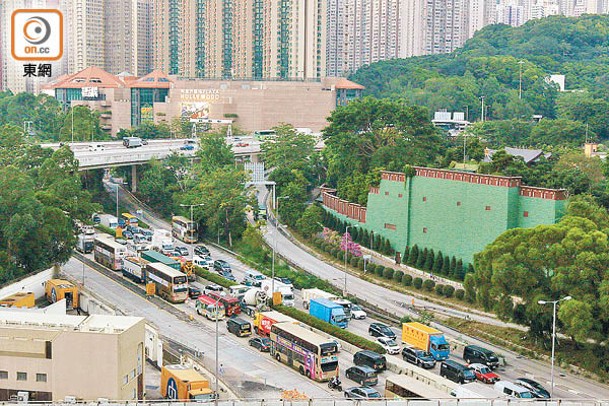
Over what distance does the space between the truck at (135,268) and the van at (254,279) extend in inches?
209

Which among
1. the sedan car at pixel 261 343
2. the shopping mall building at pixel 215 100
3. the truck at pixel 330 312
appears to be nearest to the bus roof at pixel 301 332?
the sedan car at pixel 261 343

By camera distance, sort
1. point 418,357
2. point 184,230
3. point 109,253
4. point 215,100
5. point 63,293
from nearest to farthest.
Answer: point 418,357
point 63,293
point 109,253
point 184,230
point 215,100

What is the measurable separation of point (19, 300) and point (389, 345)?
55.4ft

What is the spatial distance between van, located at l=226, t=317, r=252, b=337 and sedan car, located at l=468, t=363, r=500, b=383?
1019 centimetres

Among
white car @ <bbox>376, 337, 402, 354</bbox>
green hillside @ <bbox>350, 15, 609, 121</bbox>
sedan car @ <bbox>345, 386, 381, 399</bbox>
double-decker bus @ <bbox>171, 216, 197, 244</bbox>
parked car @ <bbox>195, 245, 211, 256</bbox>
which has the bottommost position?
white car @ <bbox>376, 337, 402, 354</bbox>

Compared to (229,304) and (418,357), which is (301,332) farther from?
(229,304)

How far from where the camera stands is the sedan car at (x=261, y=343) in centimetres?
3841

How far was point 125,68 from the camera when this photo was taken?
147m

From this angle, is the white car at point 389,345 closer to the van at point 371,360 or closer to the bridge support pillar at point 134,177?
the van at point 371,360

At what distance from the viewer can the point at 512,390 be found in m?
32.1

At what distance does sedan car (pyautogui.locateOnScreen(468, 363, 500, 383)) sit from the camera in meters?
34.4

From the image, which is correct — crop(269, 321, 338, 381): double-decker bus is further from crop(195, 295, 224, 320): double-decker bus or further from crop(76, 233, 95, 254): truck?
crop(76, 233, 95, 254): truck

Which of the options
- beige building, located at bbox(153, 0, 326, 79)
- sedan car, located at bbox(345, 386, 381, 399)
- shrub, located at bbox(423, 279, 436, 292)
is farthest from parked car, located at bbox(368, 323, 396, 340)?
beige building, located at bbox(153, 0, 326, 79)

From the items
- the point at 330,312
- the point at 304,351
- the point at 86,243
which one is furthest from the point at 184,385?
the point at 86,243
